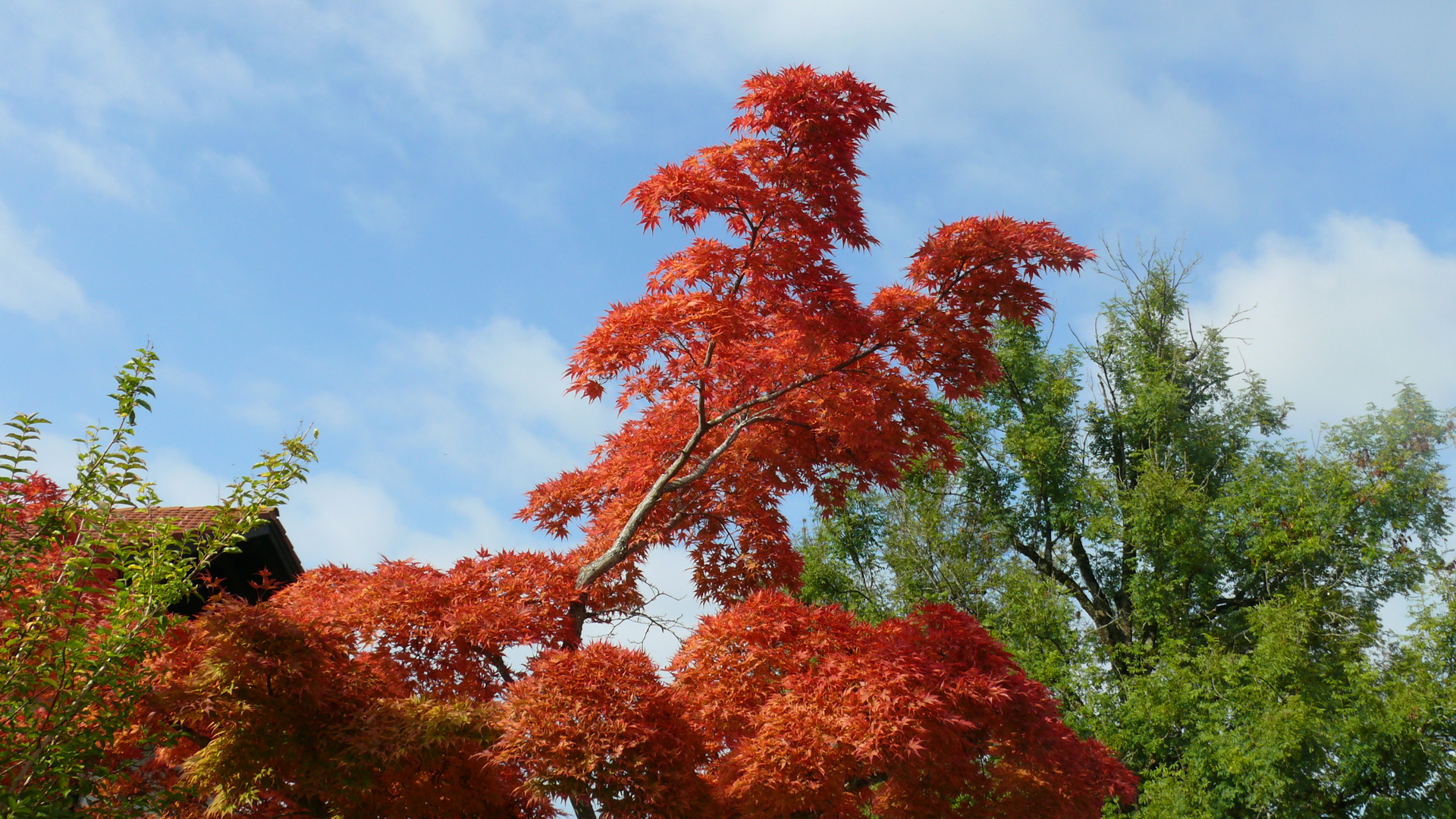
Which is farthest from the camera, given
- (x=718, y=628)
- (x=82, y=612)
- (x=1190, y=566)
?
(x=1190, y=566)

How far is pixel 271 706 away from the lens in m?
6.04

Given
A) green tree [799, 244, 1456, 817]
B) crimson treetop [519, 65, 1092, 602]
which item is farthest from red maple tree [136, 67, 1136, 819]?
green tree [799, 244, 1456, 817]

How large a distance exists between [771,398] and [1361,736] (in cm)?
1084

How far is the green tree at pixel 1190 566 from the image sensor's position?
13.4m

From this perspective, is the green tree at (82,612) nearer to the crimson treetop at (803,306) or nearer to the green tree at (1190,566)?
the crimson treetop at (803,306)

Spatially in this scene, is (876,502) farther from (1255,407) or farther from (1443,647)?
(1443,647)

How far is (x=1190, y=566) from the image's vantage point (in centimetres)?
1598

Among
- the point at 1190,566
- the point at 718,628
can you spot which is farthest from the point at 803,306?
the point at 1190,566

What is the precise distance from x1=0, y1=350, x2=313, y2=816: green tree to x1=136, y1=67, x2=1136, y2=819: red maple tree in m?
0.60

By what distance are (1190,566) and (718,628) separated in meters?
12.0

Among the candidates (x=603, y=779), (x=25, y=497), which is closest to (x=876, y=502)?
(x=603, y=779)

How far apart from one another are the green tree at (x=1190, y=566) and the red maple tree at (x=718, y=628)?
276 inches

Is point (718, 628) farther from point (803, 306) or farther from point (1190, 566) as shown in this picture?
point (1190, 566)

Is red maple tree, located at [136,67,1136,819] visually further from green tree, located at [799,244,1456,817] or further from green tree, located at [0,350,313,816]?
green tree, located at [799,244,1456,817]
